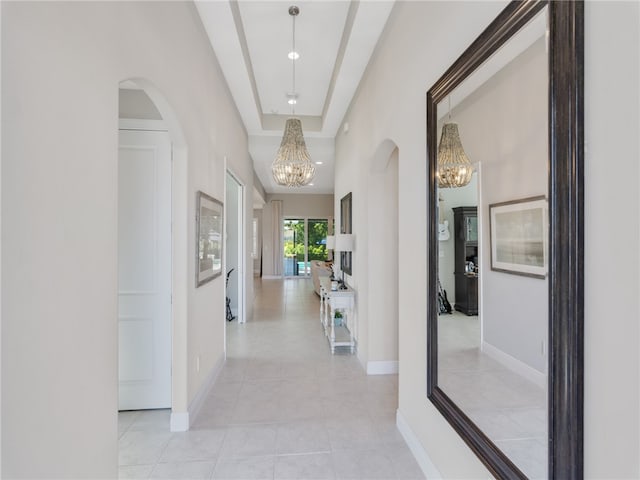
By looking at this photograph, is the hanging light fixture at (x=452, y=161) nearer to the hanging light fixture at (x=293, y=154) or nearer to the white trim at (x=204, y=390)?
the hanging light fixture at (x=293, y=154)

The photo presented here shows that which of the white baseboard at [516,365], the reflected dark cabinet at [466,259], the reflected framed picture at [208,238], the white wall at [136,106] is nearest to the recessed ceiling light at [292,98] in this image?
the reflected framed picture at [208,238]

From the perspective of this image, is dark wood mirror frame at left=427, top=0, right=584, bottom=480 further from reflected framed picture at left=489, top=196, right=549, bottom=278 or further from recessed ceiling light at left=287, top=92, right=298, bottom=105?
recessed ceiling light at left=287, top=92, right=298, bottom=105

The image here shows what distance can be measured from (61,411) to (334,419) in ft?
6.96

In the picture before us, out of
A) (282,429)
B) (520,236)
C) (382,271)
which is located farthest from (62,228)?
(382,271)

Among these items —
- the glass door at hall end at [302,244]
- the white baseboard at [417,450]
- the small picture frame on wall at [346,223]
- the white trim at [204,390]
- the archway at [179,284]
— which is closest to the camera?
the white baseboard at [417,450]

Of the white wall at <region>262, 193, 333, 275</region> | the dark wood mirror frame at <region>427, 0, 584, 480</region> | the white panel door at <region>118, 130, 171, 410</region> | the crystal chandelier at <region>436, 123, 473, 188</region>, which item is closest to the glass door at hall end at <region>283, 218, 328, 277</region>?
the white wall at <region>262, 193, 333, 275</region>

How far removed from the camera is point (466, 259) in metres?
1.69

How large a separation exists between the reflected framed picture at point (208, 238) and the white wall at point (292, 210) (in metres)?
8.67

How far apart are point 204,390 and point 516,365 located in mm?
2735

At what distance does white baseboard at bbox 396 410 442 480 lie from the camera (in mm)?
2031

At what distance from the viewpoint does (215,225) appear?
354cm

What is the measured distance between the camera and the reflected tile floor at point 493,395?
1.18 metres

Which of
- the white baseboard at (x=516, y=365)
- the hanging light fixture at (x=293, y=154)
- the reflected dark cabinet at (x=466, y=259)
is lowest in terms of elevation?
the white baseboard at (x=516, y=365)

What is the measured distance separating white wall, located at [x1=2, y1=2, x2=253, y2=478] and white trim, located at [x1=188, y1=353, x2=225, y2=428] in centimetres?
133
